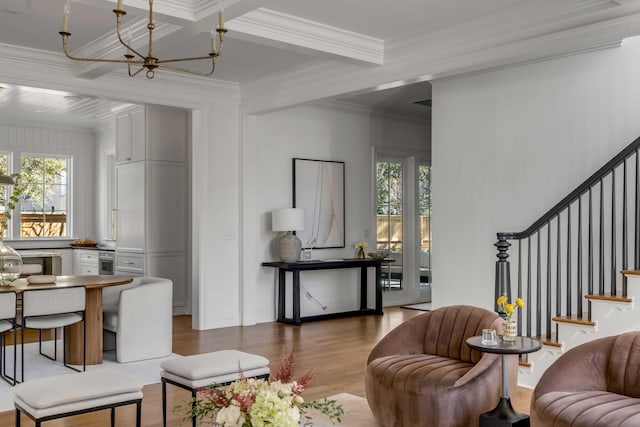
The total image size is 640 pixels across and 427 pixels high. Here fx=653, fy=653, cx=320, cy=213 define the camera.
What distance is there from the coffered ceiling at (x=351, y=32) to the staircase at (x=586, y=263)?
99 centimetres

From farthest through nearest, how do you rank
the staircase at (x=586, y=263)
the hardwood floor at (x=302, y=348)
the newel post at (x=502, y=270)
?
the newel post at (x=502, y=270)
the staircase at (x=586, y=263)
the hardwood floor at (x=302, y=348)

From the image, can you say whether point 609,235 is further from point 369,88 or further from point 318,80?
point 318,80

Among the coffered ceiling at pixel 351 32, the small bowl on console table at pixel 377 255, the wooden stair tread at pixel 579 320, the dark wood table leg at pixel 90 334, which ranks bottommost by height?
the dark wood table leg at pixel 90 334

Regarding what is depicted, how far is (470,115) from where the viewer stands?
610 cm

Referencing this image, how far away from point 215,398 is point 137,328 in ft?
12.7

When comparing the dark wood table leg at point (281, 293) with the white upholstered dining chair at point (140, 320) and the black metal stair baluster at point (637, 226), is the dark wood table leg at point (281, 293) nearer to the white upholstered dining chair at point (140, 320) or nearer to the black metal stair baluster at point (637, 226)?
the white upholstered dining chair at point (140, 320)

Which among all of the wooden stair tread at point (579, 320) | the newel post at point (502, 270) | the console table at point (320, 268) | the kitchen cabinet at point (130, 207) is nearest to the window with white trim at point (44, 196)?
the kitchen cabinet at point (130, 207)

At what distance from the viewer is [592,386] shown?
11.1ft

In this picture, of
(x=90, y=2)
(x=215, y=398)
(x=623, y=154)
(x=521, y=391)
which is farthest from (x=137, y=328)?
(x=623, y=154)

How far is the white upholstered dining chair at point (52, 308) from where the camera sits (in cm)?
499

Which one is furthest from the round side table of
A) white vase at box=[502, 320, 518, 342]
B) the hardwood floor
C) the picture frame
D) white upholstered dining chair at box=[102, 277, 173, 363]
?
the picture frame

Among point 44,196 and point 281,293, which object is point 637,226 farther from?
point 44,196

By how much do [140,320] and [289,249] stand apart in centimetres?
248

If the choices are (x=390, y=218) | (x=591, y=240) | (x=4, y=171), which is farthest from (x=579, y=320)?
(x=4, y=171)
